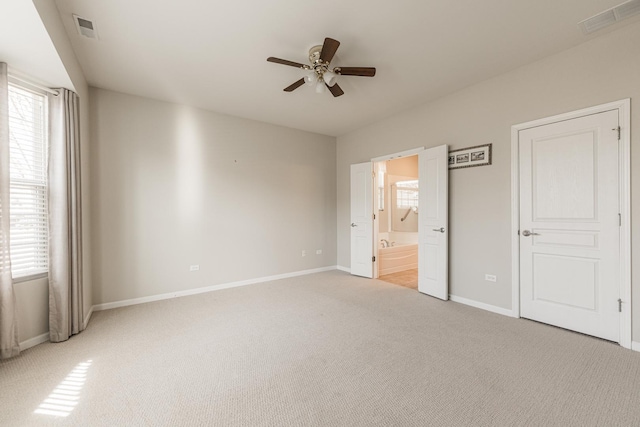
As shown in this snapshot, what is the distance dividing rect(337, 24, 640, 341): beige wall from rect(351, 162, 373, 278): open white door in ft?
2.92

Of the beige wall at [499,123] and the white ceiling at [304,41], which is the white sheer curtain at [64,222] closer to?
the white ceiling at [304,41]

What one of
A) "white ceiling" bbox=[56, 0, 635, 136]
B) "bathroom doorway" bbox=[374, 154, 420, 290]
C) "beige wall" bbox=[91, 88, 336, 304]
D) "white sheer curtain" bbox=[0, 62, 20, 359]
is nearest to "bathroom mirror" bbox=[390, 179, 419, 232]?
"bathroom doorway" bbox=[374, 154, 420, 290]

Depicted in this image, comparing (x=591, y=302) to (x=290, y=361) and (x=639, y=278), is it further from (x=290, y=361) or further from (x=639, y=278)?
(x=290, y=361)

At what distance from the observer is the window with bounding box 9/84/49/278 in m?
2.49

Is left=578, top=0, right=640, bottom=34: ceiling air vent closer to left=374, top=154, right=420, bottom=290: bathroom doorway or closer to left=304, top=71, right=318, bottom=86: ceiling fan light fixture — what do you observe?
left=304, top=71, right=318, bottom=86: ceiling fan light fixture

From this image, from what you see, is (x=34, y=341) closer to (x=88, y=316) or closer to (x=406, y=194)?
(x=88, y=316)

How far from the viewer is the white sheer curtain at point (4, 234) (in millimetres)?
2227

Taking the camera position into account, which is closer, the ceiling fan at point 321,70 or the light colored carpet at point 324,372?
the light colored carpet at point 324,372

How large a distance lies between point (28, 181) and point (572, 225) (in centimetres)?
541

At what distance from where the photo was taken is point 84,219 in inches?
124

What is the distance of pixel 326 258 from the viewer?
5.77m

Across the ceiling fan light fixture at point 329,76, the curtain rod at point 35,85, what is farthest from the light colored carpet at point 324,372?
the ceiling fan light fixture at point 329,76

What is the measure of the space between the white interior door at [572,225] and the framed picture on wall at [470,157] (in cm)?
36

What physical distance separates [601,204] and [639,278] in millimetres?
707
